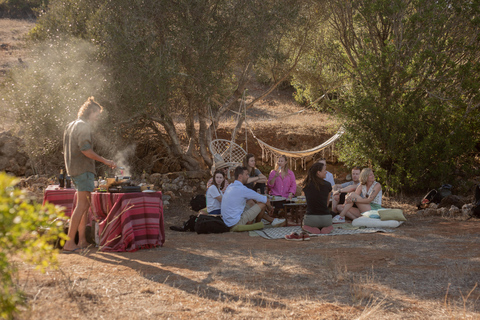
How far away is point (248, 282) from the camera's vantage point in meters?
3.33

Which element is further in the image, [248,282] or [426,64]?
[426,64]

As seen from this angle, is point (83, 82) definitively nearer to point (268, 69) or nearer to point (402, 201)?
point (268, 69)

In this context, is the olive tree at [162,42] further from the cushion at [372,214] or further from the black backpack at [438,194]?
the black backpack at [438,194]

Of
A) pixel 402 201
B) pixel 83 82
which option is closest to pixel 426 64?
pixel 402 201

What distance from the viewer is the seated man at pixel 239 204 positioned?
5.73 metres

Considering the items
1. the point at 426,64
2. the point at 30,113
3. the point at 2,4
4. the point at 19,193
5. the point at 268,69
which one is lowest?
the point at 19,193

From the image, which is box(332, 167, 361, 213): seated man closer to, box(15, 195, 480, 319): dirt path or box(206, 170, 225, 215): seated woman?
box(15, 195, 480, 319): dirt path

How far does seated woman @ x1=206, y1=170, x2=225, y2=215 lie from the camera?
605 cm

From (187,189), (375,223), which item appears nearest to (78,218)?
(375,223)

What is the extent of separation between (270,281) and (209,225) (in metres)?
2.44

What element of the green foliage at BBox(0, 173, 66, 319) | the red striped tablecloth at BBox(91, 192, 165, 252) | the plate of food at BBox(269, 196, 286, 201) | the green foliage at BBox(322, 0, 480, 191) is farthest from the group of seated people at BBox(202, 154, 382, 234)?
the green foliage at BBox(0, 173, 66, 319)

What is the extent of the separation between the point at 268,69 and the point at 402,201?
14.0 ft

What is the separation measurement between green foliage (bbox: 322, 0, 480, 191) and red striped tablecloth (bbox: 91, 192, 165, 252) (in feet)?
16.1

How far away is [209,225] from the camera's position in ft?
18.8
